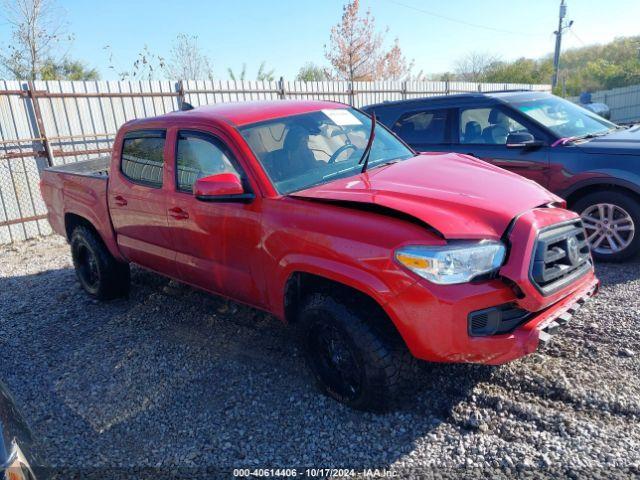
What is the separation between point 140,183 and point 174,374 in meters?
1.71

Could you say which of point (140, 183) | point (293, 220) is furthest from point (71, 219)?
point (293, 220)

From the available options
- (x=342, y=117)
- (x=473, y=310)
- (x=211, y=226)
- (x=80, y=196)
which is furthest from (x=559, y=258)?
(x=80, y=196)

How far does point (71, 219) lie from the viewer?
5527 millimetres

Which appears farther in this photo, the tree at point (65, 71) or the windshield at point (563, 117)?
the tree at point (65, 71)

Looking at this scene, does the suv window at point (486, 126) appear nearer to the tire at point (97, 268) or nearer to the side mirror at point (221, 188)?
the side mirror at point (221, 188)

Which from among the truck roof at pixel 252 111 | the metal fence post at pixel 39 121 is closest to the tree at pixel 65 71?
the metal fence post at pixel 39 121

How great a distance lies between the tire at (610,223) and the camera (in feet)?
16.0

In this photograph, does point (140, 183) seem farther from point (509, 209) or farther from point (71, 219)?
point (509, 209)

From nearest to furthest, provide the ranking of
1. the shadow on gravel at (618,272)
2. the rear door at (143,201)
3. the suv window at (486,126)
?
the rear door at (143,201) < the shadow on gravel at (618,272) < the suv window at (486,126)

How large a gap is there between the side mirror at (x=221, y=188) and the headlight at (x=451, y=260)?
1.21 m

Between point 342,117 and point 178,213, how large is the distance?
60.9 inches

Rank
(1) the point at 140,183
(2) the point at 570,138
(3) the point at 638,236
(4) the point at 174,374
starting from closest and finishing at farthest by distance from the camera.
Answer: (4) the point at 174,374
(1) the point at 140,183
(3) the point at 638,236
(2) the point at 570,138

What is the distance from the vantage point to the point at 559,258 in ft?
9.26

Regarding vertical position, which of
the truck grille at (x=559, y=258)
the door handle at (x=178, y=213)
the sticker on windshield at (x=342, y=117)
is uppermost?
the sticker on windshield at (x=342, y=117)
